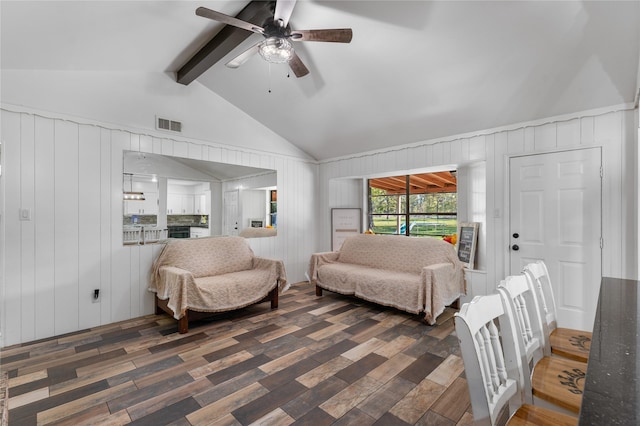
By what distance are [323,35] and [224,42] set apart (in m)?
1.21

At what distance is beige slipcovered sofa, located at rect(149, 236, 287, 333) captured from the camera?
10.5 ft

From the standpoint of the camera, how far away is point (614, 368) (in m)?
0.81

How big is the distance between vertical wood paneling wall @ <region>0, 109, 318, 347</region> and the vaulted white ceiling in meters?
0.73

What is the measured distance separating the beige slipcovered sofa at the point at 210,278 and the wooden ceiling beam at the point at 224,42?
83.8 inches

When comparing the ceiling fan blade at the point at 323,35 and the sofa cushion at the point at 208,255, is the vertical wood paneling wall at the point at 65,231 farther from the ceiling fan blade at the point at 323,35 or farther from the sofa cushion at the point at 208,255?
the ceiling fan blade at the point at 323,35

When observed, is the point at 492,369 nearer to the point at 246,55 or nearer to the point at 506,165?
the point at 246,55

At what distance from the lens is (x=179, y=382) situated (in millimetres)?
2229

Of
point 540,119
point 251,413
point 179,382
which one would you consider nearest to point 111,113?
point 179,382

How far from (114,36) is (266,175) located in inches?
105

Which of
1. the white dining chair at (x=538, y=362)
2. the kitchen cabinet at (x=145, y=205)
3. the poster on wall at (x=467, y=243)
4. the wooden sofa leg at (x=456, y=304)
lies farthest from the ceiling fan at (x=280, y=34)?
the wooden sofa leg at (x=456, y=304)

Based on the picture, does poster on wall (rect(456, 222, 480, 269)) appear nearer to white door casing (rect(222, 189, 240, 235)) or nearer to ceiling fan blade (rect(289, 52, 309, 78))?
ceiling fan blade (rect(289, 52, 309, 78))

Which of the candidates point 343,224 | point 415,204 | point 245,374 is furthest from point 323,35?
point 343,224

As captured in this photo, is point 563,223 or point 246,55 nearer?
point 246,55

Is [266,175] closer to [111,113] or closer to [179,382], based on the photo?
[111,113]
